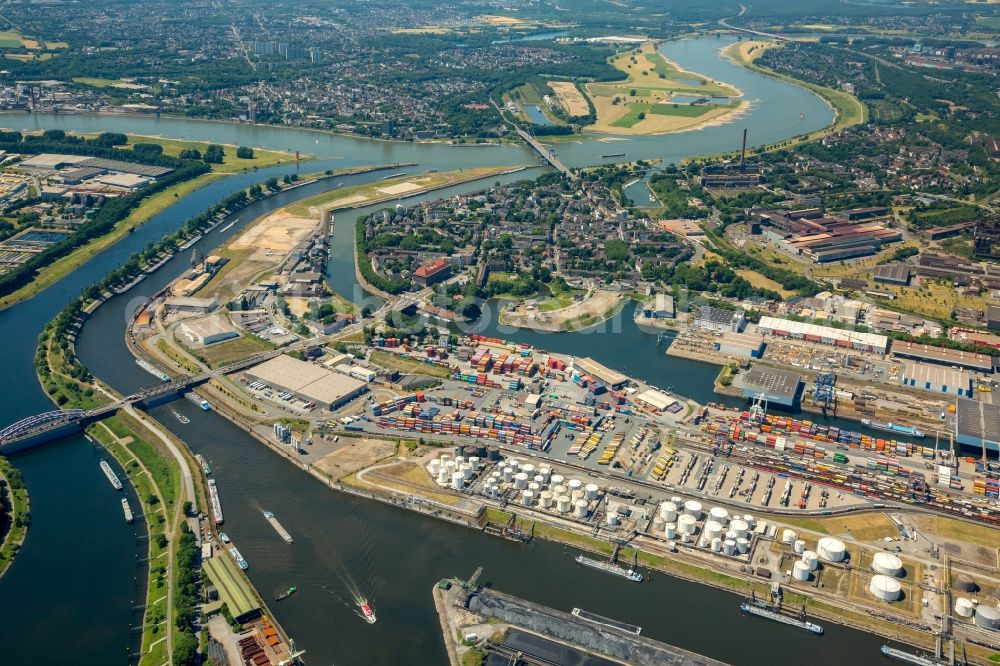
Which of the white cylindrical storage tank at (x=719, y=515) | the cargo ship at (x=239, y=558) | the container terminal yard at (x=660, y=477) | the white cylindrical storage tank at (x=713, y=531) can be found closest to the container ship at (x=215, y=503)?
the cargo ship at (x=239, y=558)

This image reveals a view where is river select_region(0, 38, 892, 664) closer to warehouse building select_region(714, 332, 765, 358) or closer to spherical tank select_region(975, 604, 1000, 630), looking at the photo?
spherical tank select_region(975, 604, 1000, 630)

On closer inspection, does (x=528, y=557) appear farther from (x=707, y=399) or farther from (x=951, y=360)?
(x=951, y=360)

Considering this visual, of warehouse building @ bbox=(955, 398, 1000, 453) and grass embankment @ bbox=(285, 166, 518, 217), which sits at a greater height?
grass embankment @ bbox=(285, 166, 518, 217)

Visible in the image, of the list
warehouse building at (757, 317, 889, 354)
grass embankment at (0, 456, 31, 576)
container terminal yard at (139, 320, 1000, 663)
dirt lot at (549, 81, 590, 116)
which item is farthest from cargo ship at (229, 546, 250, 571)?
dirt lot at (549, 81, 590, 116)

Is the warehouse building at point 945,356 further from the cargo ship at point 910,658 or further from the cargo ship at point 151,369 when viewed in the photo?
the cargo ship at point 151,369

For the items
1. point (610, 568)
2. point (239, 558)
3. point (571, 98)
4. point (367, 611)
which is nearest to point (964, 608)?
point (610, 568)
